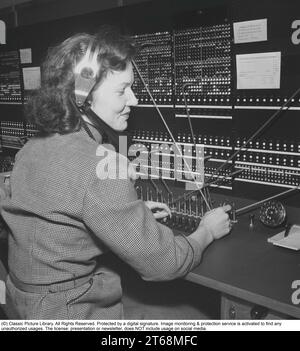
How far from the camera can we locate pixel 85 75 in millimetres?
1313

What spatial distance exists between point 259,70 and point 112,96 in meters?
0.68

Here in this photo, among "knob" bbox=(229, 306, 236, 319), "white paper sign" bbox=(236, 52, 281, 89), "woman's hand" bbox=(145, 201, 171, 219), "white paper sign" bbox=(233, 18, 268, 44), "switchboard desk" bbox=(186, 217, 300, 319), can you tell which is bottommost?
"knob" bbox=(229, 306, 236, 319)

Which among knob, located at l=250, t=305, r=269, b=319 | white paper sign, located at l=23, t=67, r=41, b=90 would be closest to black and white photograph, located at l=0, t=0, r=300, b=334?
knob, located at l=250, t=305, r=269, b=319

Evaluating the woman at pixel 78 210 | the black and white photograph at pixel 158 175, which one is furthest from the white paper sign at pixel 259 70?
the woman at pixel 78 210

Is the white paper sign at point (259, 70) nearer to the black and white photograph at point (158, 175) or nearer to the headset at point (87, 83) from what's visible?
the black and white photograph at point (158, 175)

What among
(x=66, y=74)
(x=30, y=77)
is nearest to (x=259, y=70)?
(x=66, y=74)

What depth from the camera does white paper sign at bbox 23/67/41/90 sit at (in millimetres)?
2666

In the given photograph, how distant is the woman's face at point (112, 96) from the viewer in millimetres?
1358

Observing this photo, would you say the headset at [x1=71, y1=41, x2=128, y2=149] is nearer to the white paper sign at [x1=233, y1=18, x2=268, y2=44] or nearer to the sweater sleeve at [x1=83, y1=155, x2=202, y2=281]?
the sweater sleeve at [x1=83, y1=155, x2=202, y2=281]

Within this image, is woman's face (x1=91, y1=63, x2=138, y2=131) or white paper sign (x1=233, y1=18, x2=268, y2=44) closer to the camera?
woman's face (x1=91, y1=63, x2=138, y2=131)

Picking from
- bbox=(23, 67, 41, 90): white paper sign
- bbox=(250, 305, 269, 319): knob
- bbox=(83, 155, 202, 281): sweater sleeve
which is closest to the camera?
bbox=(83, 155, 202, 281): sweater sleeve

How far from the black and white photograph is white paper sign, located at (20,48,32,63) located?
0.06 metres

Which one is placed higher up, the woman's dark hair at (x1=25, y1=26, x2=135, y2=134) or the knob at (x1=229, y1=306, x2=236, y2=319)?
the woman's dark hair at (x1=25, y1=26, x2=135, y2=134)

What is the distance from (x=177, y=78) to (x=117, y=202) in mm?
1034
